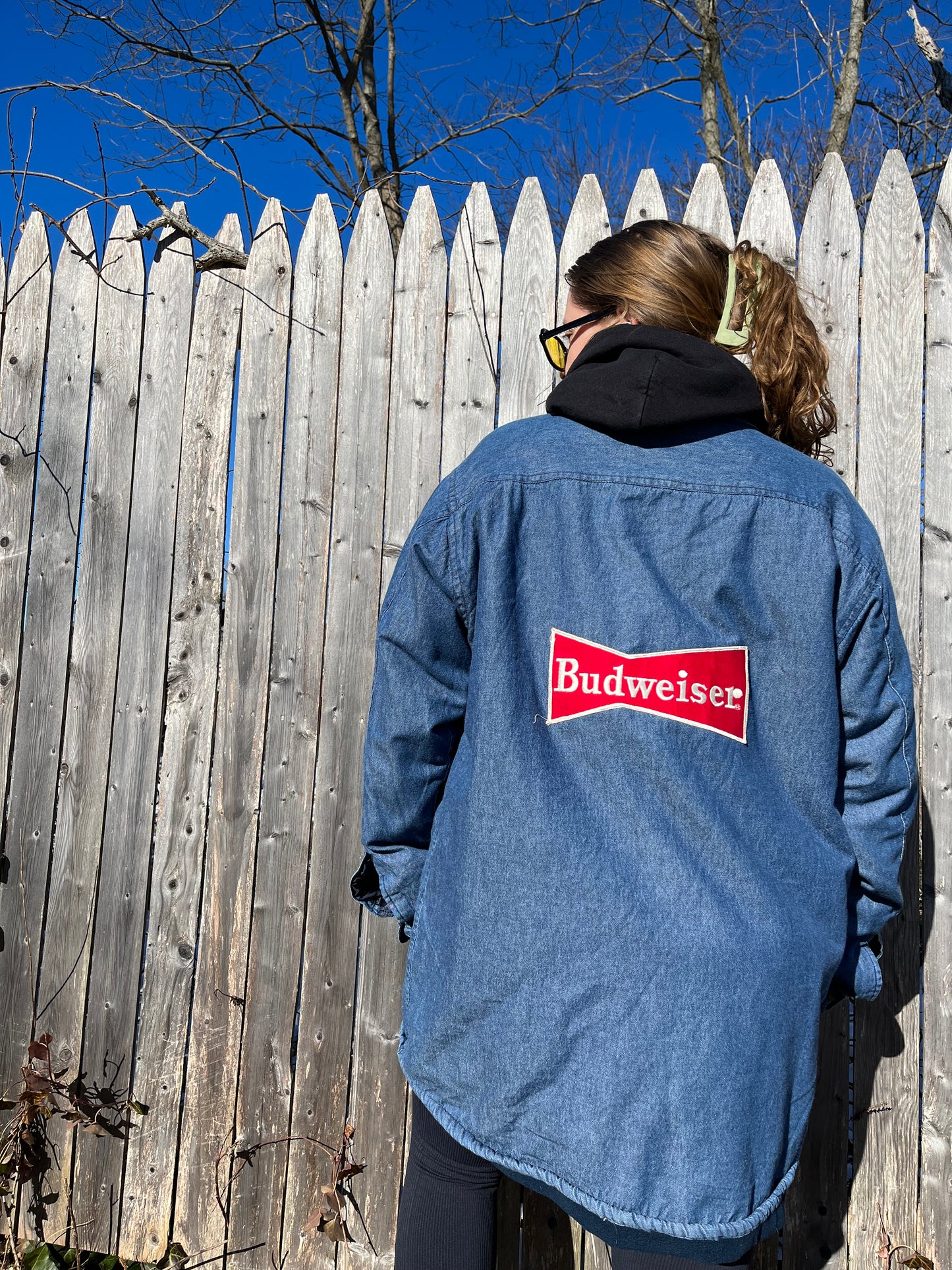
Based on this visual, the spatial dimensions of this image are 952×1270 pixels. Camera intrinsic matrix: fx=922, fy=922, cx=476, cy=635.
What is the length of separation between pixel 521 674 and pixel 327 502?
1.16 metres

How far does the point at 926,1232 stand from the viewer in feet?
→ 6.66

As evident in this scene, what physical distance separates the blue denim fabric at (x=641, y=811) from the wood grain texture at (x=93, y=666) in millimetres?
1317

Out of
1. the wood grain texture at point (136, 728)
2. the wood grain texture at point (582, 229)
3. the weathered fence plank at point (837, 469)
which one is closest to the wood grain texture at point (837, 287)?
the weathered fence plank at point (837, 469)

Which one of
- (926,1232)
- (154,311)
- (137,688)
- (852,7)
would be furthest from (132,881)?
(852,7)

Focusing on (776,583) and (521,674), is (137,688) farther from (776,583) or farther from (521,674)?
(776,583)

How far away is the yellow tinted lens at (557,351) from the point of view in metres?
1.60

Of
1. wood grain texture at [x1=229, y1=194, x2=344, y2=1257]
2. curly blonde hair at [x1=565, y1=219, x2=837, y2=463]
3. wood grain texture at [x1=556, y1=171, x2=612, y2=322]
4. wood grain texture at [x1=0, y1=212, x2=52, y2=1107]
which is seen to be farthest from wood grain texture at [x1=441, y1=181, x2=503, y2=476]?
wood grain texture at [x1=0, y1=212, x2=52, y2=1107]

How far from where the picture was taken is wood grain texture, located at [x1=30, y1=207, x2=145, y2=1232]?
2416 mm

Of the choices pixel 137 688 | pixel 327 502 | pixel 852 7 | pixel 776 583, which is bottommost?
pixel 137 688

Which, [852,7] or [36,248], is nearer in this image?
[36,248]

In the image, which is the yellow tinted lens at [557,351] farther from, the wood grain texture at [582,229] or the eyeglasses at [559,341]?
the wood grain texture at [582,229]

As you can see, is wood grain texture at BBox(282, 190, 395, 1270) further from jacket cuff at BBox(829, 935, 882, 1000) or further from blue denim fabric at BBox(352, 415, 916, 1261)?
jacket cuff at BBox(829, 935, 882, 1000)

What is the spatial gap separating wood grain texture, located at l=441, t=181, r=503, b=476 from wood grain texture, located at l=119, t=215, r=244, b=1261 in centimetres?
59

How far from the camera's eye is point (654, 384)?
1.26 metres
